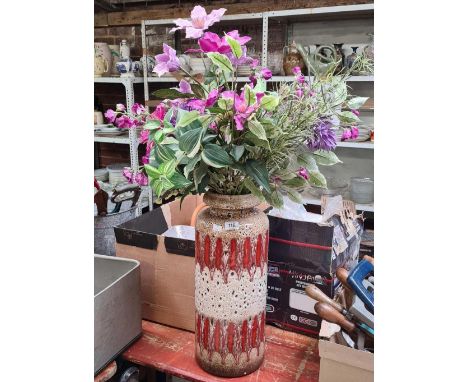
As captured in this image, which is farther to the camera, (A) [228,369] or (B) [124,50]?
(B) [124,50]

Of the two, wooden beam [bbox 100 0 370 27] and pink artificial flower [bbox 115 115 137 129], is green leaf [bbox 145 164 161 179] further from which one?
wooden beam [bbox 100 0 370 27]

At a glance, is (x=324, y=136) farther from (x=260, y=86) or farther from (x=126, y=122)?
(x=126, y=122)

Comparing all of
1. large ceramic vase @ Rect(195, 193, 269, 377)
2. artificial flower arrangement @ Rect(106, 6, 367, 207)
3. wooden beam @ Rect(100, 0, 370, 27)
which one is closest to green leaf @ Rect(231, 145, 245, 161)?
artificial flower arrangement @ Rect(106, 6, 367, 207)

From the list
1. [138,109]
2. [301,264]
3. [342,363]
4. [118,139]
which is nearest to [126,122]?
[138,109]

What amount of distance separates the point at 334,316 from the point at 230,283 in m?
0.22

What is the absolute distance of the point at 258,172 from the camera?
762 mm

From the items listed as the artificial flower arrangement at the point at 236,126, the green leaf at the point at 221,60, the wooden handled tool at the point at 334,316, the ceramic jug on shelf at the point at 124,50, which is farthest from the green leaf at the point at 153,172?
the ceramic jug on shelf at the point at 124,50

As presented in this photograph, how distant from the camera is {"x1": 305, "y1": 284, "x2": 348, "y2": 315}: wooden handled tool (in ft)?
2.95

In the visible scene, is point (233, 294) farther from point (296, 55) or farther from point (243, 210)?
point (296, 55)

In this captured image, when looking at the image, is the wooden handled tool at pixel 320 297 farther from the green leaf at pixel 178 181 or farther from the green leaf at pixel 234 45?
the green leaf at pixel 234 45

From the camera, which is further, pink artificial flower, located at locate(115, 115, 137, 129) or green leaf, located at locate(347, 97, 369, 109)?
pink artificial flower, located at locate(115, 115, 137, 129)

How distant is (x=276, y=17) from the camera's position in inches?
108

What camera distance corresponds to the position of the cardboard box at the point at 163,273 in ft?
3.38

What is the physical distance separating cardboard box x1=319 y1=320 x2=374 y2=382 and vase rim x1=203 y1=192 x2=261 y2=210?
0.94 feet
